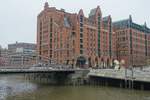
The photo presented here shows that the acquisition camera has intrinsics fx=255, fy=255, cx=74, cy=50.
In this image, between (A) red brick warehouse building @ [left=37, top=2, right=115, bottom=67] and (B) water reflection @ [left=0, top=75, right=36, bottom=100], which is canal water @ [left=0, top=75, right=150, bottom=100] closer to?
(B) water reflection @ [left=0, top=75, right=36, bottom=100]

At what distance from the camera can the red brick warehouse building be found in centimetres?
11588

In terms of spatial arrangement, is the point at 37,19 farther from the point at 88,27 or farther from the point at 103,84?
the point at 103,84

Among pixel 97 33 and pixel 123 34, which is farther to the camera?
pixel 123 34

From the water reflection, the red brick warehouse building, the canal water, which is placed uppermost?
the red brick warehouse building

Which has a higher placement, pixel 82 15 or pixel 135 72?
pixel 82 15

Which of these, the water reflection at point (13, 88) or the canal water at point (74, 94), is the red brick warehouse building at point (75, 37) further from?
the canal water at point (74, 94)

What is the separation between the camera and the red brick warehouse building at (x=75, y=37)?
115875 mm

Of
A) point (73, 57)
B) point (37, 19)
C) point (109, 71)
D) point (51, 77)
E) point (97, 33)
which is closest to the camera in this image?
point (109, 71)

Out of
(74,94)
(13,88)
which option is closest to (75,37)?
(13,88)

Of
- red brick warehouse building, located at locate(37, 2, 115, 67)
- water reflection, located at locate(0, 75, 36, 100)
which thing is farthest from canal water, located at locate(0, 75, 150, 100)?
red brick warehouse building, located at locate(37, 2, 115, 67)

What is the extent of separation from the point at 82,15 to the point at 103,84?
1958 inches

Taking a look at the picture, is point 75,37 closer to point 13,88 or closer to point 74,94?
point 13,88

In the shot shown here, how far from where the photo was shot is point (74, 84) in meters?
80.4

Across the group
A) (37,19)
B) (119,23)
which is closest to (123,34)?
(119,23)
